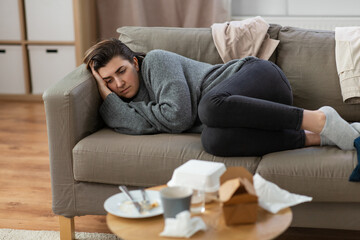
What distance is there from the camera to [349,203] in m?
1.84

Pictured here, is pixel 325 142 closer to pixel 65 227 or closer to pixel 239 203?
pixel 239 203

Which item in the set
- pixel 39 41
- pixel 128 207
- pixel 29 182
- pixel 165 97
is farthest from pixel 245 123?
pixel 39 41

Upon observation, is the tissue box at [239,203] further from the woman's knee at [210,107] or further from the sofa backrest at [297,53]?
the sofa backrest at [297,53]

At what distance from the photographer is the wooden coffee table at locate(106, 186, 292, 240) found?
124 cm

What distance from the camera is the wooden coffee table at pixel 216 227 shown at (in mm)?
1235

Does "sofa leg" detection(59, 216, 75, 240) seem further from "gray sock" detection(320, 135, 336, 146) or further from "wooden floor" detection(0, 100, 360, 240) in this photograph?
"gray sock" detection(320, 135, 336, 146)

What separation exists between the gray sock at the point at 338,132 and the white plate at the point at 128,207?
0.75m

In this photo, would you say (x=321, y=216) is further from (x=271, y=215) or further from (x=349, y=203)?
(x=271, y=215)

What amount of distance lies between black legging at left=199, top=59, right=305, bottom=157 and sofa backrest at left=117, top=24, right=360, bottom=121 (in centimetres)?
41

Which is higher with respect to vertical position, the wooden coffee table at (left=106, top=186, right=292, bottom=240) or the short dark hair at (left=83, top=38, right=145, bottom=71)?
the short dark hair at (left=83, top=38, right=145, bottom=71)

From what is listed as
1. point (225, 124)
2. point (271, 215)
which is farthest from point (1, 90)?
point (271, 215)

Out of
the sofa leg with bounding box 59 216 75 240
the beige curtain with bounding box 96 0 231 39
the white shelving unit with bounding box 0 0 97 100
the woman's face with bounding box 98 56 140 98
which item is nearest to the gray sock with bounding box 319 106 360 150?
the woman's face with bounding box 98 56 140 98

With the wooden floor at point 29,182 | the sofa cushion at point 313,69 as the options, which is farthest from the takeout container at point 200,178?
the sofa cushion at point 313,69

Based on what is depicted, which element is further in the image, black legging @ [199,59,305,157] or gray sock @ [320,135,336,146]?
gray sock @ [320,135,336,146]
